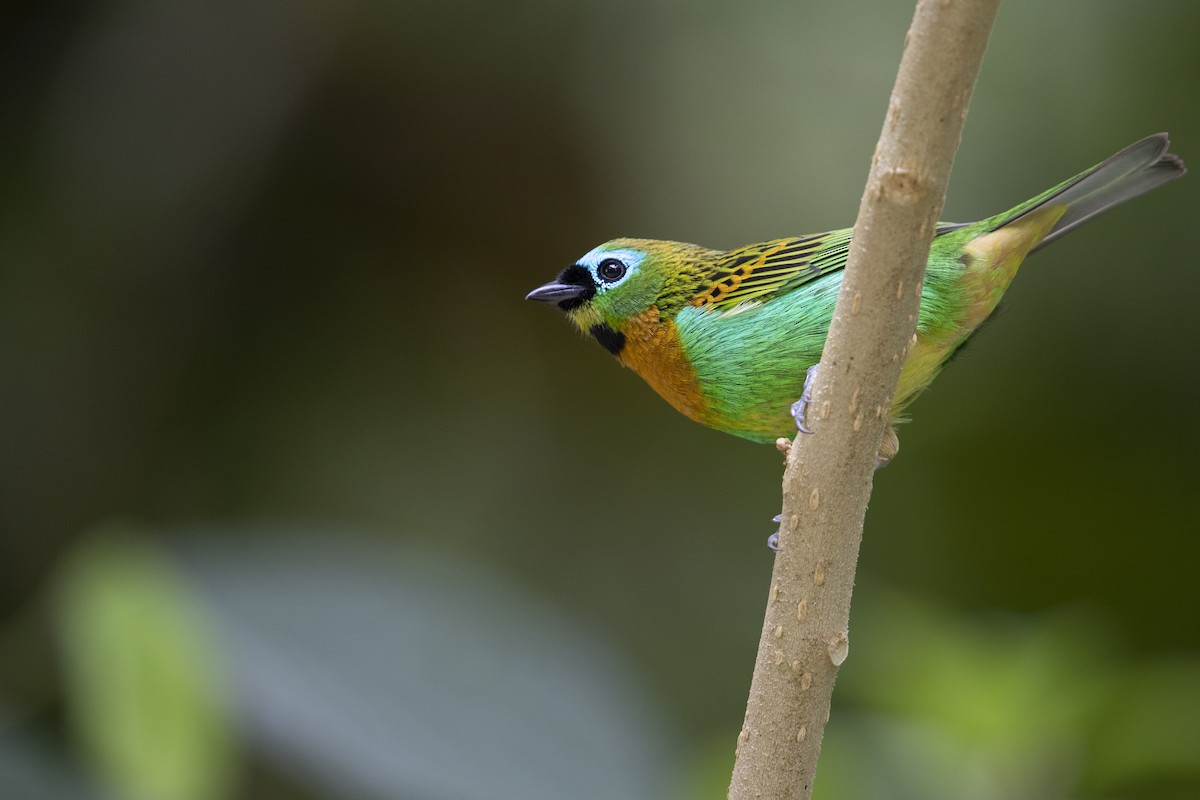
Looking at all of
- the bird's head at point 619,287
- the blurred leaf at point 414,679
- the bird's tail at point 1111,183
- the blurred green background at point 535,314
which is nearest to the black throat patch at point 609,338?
the bird's head at point 619,287

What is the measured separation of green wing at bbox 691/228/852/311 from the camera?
2.49 metres

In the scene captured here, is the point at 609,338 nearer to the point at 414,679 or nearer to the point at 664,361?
the point at 664,361

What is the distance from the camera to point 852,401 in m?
1.51

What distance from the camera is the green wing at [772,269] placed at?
8.18 ft

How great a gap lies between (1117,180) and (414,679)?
82.8 inches

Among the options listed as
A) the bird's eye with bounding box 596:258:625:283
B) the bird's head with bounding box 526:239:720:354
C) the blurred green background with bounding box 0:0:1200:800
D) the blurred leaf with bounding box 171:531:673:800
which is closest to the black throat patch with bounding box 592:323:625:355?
the bird's head with bounding box 526:239:720:354

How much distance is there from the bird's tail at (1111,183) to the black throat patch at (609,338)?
80 cm

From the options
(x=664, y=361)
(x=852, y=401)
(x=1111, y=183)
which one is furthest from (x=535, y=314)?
(x=852, y=401)

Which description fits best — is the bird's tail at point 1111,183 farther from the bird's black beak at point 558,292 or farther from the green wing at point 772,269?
the bird's black beak at point 558,292

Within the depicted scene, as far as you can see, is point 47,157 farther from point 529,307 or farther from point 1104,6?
point 1104,6

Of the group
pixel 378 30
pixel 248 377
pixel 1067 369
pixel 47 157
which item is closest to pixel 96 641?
pixel 248 377

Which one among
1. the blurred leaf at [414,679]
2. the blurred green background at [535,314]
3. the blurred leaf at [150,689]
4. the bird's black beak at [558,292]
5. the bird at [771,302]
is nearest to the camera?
the bird at [771,302]

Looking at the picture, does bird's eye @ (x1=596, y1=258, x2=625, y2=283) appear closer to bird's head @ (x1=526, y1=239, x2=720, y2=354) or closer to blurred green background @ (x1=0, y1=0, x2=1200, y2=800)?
bird's head @ (x1=526, y1=239, x2=720, y2=354)

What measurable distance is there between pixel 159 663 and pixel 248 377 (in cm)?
243
